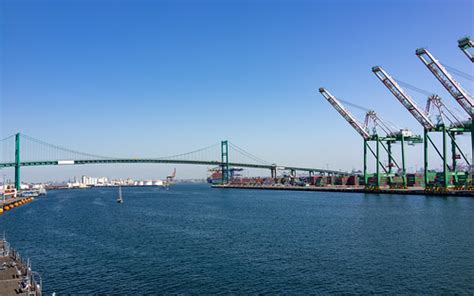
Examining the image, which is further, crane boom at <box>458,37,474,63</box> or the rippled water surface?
crane boom at <box>458,37,474,63</box>

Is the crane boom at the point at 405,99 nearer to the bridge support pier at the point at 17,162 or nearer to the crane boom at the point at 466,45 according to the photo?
the crane boom at the point at 466,45

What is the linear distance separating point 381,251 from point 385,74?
229 ft

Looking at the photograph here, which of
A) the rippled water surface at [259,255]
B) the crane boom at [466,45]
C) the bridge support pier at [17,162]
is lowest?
the rippled water surface at [259,255]

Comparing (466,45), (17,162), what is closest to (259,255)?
(466,45)

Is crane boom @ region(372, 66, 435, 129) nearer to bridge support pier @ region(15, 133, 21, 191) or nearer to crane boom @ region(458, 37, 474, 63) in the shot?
crane boom @ region(458, 37, 474, 63)

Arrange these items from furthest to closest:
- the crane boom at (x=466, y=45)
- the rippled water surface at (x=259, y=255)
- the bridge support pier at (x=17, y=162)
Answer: the bridge support pier at (x=17, y=162) < the crane boom at (x=466, y=45) < the rippled water surface at (x=259, y=255)

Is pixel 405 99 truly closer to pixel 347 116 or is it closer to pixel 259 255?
pixel 347 116

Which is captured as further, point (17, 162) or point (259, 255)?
point (17, 162)

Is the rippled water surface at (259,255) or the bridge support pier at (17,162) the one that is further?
the bridge support pier at (17,162)

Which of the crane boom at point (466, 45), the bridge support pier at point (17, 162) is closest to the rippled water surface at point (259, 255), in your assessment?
the crane boom at point (466, 45)

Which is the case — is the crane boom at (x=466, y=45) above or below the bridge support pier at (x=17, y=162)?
above

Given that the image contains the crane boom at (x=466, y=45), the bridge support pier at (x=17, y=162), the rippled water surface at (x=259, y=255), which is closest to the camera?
the rippled water surface at (x=259, y=255)

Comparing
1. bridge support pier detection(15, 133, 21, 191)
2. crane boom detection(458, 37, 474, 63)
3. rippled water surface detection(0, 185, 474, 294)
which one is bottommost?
rippled water surface detection(0, 185, 474, 294)

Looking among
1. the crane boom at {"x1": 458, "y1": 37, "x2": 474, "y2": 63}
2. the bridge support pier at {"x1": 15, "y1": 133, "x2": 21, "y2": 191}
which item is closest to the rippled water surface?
the crane boom at {"x1": 458, "y1": 37, "x2": 474, "y2": 63}
